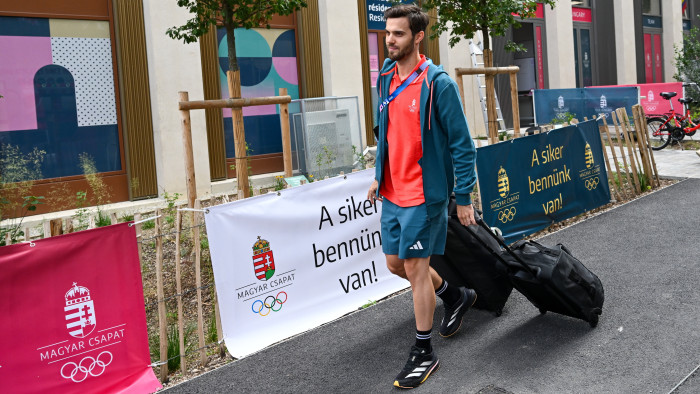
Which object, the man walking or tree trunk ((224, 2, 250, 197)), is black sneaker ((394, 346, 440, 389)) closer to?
the man walking

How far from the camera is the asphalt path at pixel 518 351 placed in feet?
14.2

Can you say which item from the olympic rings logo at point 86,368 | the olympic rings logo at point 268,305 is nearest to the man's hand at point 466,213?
the olympic rings logo at point 268,305

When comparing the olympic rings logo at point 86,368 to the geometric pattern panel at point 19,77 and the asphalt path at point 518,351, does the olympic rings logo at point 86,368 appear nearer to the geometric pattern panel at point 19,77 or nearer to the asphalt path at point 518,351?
the asphalt path at point 518,351

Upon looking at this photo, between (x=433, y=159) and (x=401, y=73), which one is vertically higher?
(x=401, y=73)

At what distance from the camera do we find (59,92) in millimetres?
11438

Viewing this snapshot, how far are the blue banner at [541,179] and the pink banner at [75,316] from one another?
4.28 m

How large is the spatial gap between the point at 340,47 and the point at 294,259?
10.4 metres

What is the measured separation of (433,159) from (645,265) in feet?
11.1

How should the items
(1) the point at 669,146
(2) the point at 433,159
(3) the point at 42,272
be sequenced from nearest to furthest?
(3) the point at 42,272, (2) the point at 433,159, (1) the point at 669,146

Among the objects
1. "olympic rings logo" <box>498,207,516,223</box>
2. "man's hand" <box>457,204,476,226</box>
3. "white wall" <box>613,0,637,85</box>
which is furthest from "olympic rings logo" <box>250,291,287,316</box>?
"white wall" <box>613,0,637,85</box>

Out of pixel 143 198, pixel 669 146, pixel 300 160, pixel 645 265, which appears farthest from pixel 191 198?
pixel 669 146

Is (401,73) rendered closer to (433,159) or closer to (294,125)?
(433,159)

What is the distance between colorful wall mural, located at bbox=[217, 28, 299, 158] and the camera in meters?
13.8

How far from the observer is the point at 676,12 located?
30.1 m
